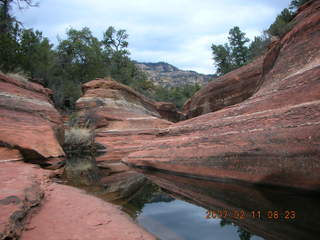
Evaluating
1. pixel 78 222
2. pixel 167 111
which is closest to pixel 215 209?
pixel 78 222

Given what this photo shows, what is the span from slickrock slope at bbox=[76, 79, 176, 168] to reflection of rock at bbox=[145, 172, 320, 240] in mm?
Result: 7989

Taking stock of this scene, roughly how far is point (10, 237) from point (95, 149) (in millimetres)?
12392

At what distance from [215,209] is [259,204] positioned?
0.62m

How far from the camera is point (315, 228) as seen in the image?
104 inches

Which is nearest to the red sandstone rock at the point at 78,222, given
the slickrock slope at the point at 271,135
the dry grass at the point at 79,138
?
the slickrock slope at the point at 271,135

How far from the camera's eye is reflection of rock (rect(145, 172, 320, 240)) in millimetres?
2670

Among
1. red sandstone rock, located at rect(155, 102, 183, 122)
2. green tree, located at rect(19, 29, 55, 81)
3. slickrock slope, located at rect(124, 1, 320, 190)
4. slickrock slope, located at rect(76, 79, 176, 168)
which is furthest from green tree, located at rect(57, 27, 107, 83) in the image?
slickrock slope, located at rect(124, 1, 320, 190)

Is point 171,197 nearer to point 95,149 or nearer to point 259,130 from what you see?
point 259,130

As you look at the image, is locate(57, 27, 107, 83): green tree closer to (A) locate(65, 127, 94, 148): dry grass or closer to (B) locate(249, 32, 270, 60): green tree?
(A) locate(65, 127, 94, 148): dry grass

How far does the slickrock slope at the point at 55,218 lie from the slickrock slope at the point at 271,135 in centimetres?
269

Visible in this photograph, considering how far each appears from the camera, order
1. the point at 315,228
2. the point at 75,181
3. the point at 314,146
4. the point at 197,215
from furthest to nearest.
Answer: the point at 75,181, the point at 314,146, the point at 197,215, the point at 315,228

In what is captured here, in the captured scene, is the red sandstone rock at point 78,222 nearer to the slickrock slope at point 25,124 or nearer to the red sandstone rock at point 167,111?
the slickrock slope at point 25,124

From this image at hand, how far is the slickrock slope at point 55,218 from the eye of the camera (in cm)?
231

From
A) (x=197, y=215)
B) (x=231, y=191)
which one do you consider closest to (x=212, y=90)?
(x=231, y=191)
